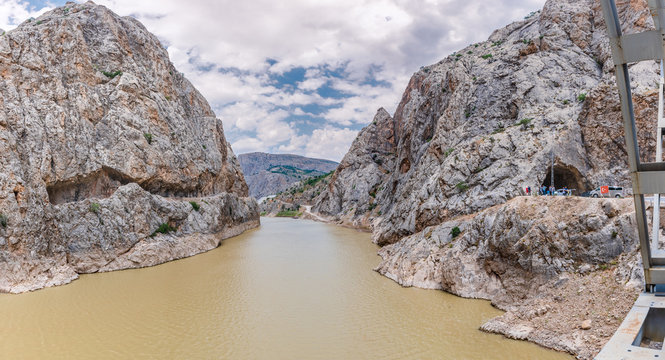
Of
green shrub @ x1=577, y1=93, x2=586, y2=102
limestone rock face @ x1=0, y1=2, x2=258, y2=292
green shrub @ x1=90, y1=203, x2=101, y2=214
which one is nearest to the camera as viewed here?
limestone rock face @ x1=0, y1=2, x2=258, y2=292

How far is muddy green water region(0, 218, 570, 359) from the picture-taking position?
1528cm

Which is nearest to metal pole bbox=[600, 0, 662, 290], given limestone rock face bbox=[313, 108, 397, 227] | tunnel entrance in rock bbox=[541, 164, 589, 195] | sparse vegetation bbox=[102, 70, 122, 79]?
tunnel entrance in rock bbox=[541, 164, 589, 195]

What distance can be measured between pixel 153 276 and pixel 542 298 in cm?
2978

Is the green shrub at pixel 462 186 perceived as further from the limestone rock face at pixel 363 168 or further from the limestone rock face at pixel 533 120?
the limestone rock face at pixel 363 168

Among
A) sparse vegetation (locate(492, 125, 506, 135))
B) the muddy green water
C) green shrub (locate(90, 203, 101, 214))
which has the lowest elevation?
the muddy green water

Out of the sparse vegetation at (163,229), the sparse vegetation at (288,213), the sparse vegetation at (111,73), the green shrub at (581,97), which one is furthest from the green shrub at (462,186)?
the sparse vegetation at (288,213)

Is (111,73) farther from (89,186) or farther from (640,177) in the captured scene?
(640,177)

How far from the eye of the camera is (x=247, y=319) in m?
19.3

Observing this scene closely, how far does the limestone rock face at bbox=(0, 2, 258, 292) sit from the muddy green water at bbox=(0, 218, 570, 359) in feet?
13.9

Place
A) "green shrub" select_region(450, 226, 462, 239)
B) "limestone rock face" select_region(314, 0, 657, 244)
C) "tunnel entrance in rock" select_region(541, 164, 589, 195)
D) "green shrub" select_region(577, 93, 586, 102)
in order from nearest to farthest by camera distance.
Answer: "green shrub" select_region(450, 226, 462, 239) → "limestone rock face" select_region(314, 0, 657, 244) → "tunnel entrance in rock" select_region(541, 164, 589, 195) → "green shrub" select_region(577, 93, 586, 102)

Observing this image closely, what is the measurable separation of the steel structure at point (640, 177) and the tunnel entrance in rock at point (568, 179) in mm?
22157

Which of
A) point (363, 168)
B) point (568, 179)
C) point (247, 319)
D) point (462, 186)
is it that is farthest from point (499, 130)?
point (363, 168)

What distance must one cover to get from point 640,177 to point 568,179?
26400 mm

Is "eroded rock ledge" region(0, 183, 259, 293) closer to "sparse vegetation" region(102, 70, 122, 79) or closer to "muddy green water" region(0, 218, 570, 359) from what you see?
"muddy green water" region(0, 218, 570, 359)
